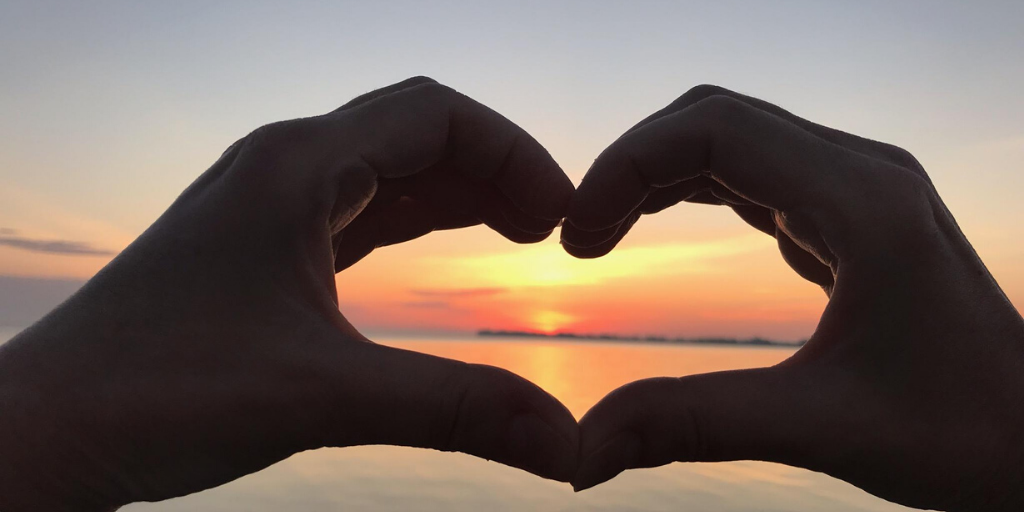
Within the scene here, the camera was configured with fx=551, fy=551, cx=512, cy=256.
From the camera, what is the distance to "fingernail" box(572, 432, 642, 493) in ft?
5.90

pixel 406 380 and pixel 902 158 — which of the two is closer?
pixel 406 380

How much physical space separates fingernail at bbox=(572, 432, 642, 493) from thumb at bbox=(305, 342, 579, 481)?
0.05m

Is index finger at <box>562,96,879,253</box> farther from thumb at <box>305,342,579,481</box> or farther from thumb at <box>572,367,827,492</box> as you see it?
thumb at <box>305,342,579,481</box>

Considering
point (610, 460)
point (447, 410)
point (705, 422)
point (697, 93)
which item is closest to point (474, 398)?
point (447, 410)

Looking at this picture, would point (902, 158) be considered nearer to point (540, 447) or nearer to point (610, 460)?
point (610, 460)

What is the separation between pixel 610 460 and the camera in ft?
5.96

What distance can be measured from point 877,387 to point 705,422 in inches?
22.8

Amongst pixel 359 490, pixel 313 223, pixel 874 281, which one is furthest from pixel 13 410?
pixel 359 490

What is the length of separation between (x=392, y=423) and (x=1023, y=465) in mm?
2091

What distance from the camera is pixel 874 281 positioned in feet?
6.17

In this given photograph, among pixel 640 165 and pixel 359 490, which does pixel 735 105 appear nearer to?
pixel 640 165

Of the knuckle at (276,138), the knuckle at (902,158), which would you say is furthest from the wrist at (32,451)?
the knuckle at (902,158)

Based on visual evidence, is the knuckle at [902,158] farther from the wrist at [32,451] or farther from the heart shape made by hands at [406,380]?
the wrist at [32,451]

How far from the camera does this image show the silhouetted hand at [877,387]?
1.76 m
